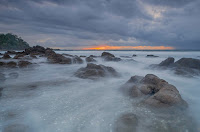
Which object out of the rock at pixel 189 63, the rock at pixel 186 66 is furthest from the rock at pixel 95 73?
the rock at pixel 189 63

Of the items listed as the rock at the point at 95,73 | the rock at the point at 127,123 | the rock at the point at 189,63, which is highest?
the rock at the point at 189,63

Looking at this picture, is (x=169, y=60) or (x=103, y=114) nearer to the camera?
(x=103, y=114)

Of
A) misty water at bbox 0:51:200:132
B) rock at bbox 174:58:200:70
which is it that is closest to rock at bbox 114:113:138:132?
misty water at bbox 0:51:200:132

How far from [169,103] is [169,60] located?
28.1 ft

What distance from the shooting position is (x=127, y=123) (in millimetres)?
3088

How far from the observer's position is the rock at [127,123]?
9.46ft

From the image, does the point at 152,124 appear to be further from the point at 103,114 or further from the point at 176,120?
the point at 103,114

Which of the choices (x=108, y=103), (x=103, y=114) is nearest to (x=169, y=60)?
(x=108, y=103)

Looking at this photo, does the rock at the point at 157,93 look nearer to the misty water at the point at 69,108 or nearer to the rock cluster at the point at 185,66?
the misty water at the point at 69,108

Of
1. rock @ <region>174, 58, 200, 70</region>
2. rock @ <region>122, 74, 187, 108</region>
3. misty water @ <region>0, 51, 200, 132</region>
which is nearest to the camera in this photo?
misty water @ <region>0, 51, 200, 132</region>

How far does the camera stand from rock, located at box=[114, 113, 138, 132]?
9.46 ft

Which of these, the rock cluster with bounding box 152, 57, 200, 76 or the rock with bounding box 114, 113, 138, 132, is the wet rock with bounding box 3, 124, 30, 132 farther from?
the rock cluster with bounding box 152, 57, 200, 76

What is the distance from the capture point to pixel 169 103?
3.78 meters

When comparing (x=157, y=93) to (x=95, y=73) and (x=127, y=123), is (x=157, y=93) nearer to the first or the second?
(x=127, y=123)
